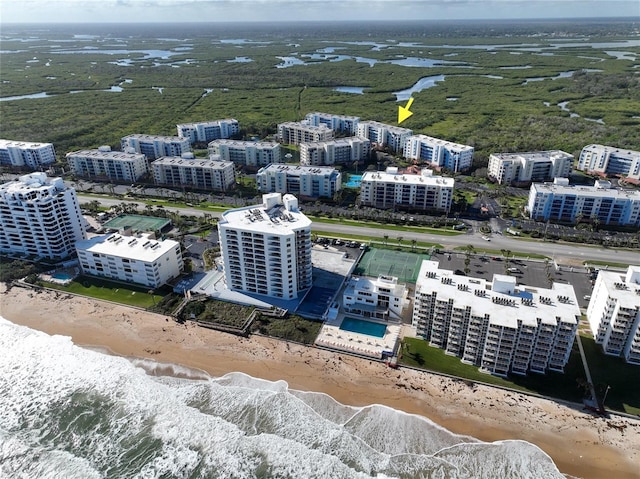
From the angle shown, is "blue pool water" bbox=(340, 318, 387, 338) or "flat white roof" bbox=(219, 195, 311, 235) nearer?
"blue pool water" bbox=(340, 318, 387, 338)

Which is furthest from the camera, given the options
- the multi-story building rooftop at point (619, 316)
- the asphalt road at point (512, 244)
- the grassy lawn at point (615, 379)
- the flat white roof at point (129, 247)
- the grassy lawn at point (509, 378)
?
the asphalt road at point (512, 244)

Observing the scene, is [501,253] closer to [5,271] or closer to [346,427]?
[346,427]

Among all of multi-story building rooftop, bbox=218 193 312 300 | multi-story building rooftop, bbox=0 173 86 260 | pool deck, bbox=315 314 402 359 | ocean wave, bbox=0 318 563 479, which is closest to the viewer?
ocean wave, bbox=0 318 563 479

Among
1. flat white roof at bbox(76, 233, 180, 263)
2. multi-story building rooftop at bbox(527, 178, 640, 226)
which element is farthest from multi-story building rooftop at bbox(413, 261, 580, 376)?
flat white roof at bbox(76, 233, 180, 263)

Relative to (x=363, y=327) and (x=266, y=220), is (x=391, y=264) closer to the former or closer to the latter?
(x=363, y=327)

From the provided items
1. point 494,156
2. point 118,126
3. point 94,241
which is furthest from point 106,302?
point 118,126

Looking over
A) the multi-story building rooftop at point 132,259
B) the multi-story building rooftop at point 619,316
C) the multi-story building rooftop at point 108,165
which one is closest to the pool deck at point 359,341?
the multi-story building rooftop at point 619,316

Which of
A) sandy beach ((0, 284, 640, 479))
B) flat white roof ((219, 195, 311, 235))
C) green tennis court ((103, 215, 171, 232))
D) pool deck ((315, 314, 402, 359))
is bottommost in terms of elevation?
sandy beach ((0, 284, 640, 479))

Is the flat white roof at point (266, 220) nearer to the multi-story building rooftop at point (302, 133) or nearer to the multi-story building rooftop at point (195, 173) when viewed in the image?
the multi-story building rooftop at point (195, 173)

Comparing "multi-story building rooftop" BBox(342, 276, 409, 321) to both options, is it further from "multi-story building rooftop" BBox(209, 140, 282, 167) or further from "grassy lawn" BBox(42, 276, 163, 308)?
"multi-story building rooftop" BBox(209, 140, 282, 167)
